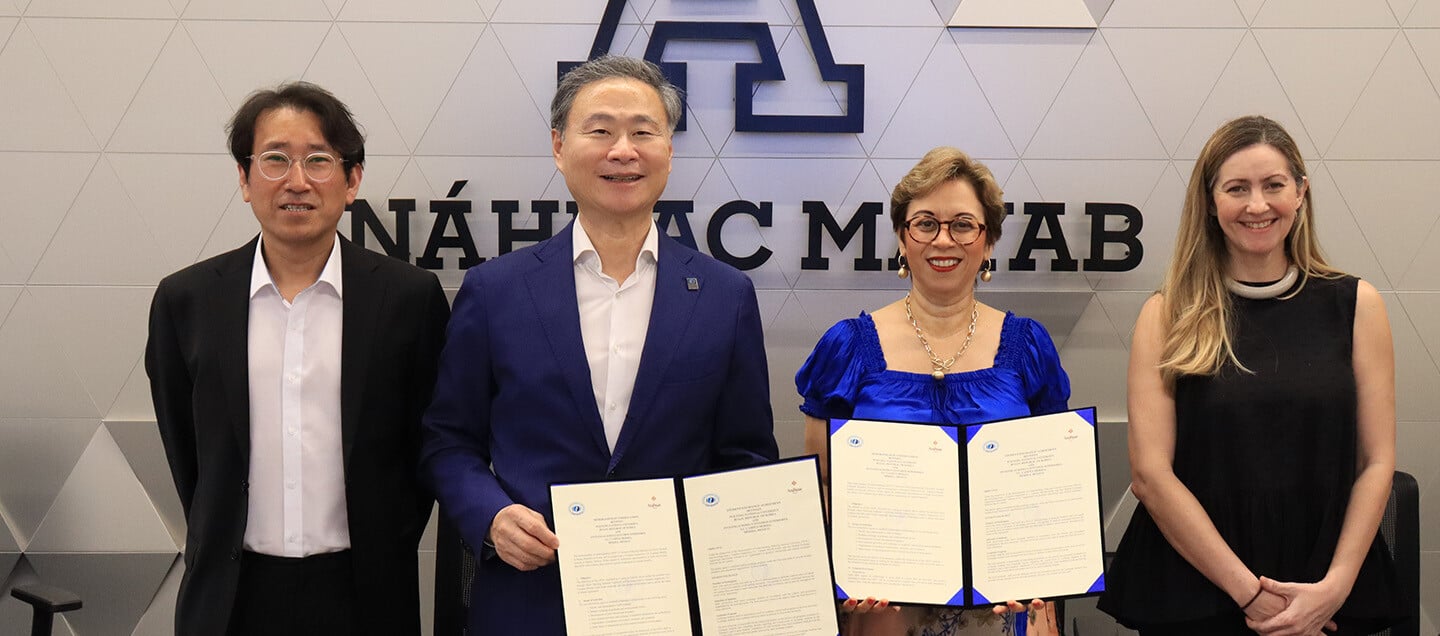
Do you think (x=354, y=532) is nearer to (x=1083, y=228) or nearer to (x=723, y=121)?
(x=723, y=121)

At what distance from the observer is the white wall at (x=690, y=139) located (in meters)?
3.46

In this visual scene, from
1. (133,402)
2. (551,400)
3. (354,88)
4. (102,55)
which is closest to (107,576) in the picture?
(133,402)

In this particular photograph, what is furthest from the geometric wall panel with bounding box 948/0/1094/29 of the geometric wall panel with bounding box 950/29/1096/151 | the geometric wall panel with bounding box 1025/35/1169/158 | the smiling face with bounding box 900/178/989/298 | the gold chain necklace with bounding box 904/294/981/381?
the gold chain necklace with bounding box 904/294/981/381

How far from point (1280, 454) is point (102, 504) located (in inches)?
134

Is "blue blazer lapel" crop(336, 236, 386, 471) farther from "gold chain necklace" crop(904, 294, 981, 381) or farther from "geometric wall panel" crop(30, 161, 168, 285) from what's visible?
"geometric wall panel" crop(30, 161, 168, 285)

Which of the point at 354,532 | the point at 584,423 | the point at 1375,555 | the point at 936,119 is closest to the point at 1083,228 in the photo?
the point at 936,119

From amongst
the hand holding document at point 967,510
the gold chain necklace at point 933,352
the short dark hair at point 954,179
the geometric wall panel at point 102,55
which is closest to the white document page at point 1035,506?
the hand holding document at point 967,510

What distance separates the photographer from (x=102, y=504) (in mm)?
3539

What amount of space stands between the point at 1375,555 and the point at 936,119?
170 cm

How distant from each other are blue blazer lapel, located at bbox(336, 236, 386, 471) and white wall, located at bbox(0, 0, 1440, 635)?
1.09 metres

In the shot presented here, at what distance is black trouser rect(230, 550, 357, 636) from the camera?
7.44 feet

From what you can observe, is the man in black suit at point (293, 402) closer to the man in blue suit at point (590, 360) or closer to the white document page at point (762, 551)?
the man in blue suit at point (590, 360)

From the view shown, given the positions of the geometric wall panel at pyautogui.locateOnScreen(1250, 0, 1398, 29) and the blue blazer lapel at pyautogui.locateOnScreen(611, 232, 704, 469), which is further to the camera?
the geometric wall panel at pyautogui.locateOnScreen(1250, 0, 1398, 29)

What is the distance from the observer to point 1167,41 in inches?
137
